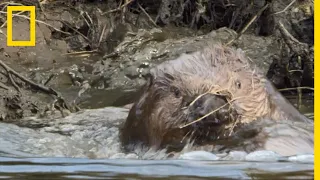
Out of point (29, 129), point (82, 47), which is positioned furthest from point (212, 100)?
point (82, 47)

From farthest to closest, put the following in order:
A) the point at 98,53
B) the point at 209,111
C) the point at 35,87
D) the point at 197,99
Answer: the point at 98,53 < the point at 35,87 < the point at 197,99 < the point at 209,111

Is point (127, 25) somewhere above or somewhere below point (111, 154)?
above

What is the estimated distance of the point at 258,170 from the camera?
2.76 m

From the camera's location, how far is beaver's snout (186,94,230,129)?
399cm

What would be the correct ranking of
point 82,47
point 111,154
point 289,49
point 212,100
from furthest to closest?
point 82,47, point 289,49, point 111,154, point 212,100

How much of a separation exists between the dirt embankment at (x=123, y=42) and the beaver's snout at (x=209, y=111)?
2.03m

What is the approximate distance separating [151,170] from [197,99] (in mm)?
1327

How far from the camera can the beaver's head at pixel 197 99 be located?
4.13 m

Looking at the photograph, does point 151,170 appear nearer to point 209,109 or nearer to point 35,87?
point 209,109

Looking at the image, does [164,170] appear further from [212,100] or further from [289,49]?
[289,49]

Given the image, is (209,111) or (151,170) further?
(209,111)

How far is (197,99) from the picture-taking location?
4.13m

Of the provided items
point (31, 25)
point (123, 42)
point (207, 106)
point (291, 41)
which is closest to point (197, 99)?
Result: point (207, 106)

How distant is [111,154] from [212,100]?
0.77 meters
